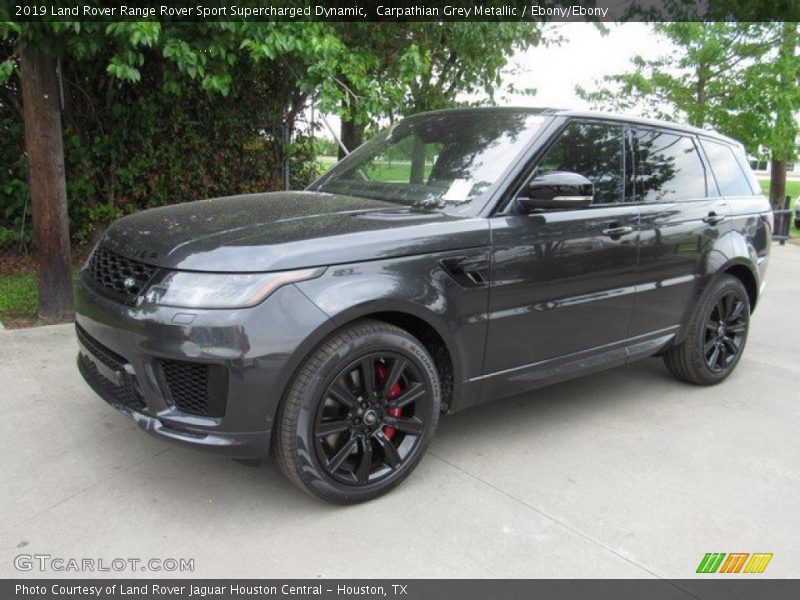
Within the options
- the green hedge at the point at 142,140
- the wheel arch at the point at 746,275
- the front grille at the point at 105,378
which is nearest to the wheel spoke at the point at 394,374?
the front grille at the point at 105,378

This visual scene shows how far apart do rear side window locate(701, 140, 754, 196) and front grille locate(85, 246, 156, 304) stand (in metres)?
3.84

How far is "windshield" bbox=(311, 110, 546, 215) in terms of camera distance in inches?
139

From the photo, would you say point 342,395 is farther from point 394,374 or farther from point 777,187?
point 777,187

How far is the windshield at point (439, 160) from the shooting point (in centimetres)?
353

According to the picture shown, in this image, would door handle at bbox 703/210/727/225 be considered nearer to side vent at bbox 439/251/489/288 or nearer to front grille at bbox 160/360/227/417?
side vent at bbox 439/251/489/288

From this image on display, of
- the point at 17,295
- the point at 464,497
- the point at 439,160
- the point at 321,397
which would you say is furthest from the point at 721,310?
the point at 17,295

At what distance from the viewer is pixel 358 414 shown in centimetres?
300

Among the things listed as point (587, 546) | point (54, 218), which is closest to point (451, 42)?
point (54, 218)

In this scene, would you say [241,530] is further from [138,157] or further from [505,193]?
[138,157]

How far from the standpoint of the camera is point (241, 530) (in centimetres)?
290

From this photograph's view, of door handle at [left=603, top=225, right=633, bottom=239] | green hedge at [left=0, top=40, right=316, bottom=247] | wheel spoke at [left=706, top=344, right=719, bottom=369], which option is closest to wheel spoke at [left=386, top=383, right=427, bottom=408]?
door handle at [left=603, top=225, right=633, bottom=239]

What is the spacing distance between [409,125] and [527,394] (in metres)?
1.94

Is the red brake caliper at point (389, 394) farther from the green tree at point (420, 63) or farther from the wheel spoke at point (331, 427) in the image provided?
the green tree at point (420, 63)

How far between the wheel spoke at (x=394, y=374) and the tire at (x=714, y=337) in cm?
244
